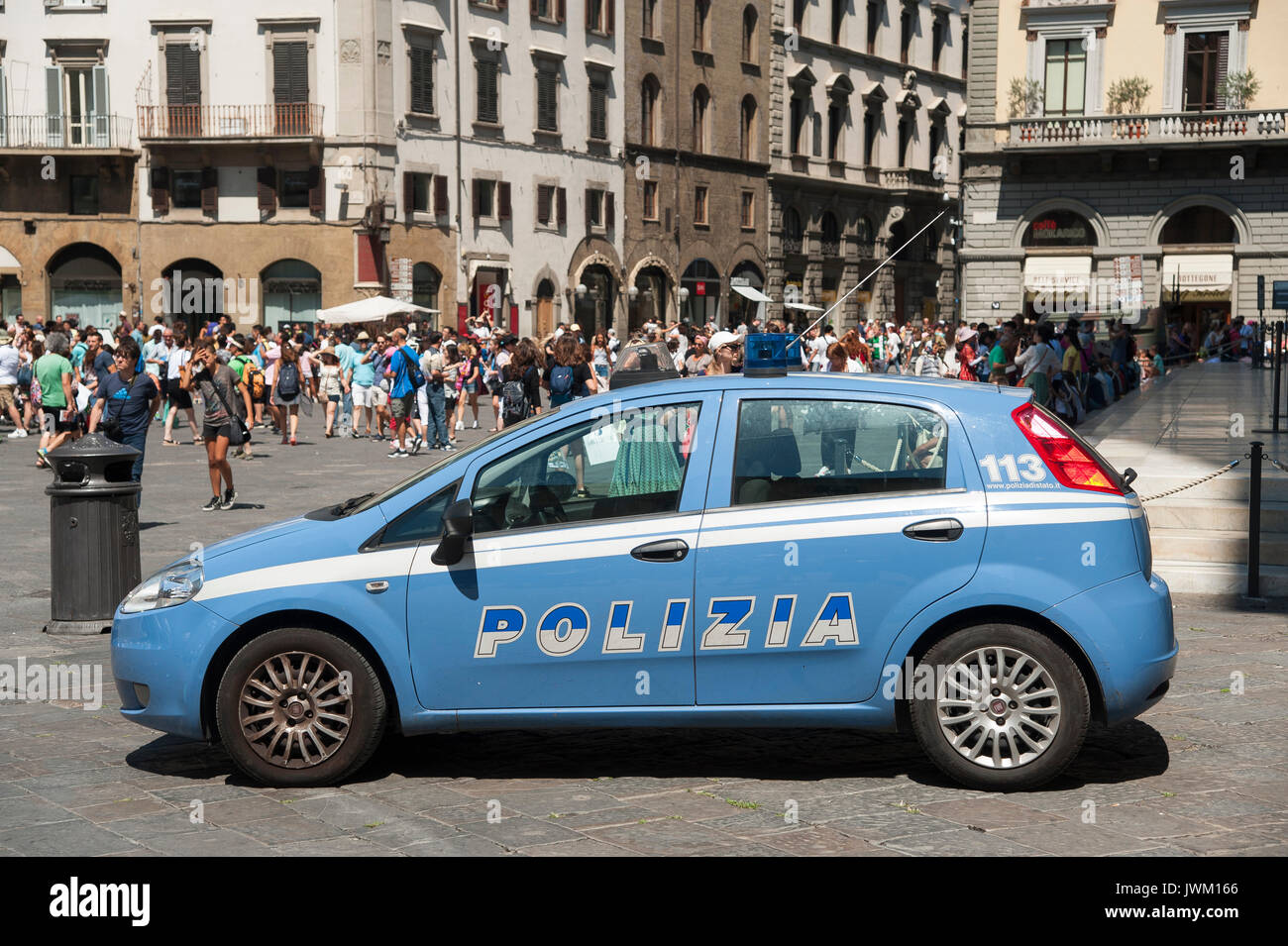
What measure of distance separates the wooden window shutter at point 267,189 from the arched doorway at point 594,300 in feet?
33.7

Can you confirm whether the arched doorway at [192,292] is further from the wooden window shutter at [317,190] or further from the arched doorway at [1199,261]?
the arched doorway at [1199,261]

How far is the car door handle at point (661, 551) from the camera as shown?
5.97 metres

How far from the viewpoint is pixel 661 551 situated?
235 inches

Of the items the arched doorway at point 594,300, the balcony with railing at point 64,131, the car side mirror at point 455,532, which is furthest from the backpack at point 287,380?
the arched doorway at point 594,300

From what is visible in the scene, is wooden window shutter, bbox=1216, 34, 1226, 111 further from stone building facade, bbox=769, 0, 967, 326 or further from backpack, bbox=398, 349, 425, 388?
backpack, bbox=398, 349, 425, 388

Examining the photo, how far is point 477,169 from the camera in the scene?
45219 millimetres

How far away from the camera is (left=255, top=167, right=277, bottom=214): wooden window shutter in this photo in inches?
1645

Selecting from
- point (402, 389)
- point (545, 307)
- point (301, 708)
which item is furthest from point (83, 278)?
point (301, 708)

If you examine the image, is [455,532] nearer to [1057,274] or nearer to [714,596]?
[714,596]

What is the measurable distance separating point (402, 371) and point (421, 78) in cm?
2274

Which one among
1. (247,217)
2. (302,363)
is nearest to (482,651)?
(302,363)

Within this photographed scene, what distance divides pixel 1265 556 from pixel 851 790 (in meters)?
5.94
